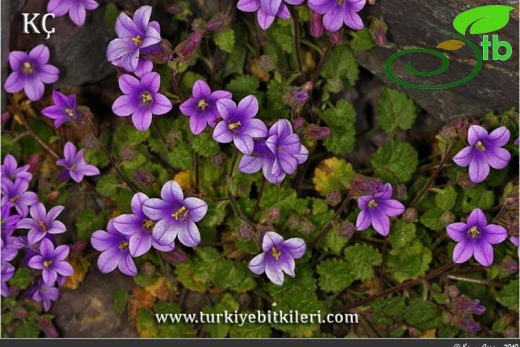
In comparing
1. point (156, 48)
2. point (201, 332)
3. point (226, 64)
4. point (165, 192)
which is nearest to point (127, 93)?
point (156, 48)

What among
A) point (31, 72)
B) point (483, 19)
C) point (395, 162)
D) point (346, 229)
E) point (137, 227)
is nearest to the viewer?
point (137, 227)

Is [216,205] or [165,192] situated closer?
[165,192]

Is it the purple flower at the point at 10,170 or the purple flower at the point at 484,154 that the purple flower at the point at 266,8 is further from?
the purple flower at the point at 10,170

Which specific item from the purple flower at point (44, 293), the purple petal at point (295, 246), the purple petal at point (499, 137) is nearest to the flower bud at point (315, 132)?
the purple petal at point (295, 246)

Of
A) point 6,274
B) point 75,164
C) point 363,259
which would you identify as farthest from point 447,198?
point 6,274

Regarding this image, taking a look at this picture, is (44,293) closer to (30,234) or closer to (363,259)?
(30,234)
